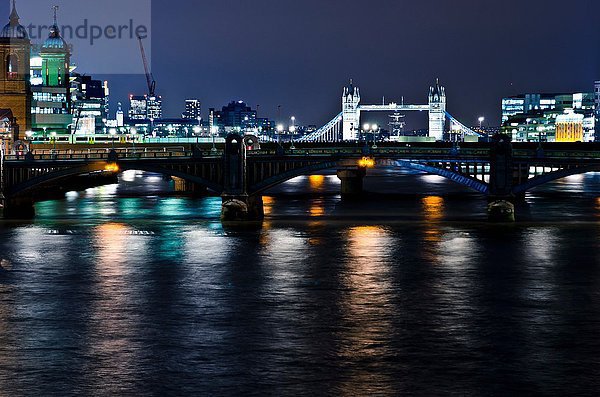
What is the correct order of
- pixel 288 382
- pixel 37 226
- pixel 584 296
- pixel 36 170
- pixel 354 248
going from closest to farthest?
pixel 288 382
pixel 584 296
pixel 354 248
pixel 37 226
pixel 36 170

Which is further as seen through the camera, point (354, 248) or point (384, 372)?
point (354, 248)

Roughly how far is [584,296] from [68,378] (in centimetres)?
2876

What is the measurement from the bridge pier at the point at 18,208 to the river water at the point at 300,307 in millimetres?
1960

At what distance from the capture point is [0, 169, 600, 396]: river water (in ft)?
132

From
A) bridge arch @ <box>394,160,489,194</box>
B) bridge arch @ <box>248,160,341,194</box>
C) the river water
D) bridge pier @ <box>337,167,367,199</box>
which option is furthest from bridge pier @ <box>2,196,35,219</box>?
bridge pier @ <box>337,167,367,199</box>

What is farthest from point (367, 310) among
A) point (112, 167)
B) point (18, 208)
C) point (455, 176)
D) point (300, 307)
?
point (18, 208)

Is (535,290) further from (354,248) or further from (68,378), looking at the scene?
(68,378)

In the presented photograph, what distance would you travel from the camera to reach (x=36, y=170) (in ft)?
333

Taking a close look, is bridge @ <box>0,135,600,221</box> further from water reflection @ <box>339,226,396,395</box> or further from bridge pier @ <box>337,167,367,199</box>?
bridge pier @ <box>337,167,367,199</box>

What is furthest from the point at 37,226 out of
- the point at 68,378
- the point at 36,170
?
the point at 68,378

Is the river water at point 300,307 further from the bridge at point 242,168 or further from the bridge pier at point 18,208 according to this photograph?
the bridge at point 242,168

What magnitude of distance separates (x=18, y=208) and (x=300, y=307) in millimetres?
54396

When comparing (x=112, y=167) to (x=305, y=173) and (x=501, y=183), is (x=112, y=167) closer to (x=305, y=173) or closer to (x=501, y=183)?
(x=305, y=173)

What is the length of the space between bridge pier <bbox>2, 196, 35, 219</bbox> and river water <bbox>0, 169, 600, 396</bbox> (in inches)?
77.2
